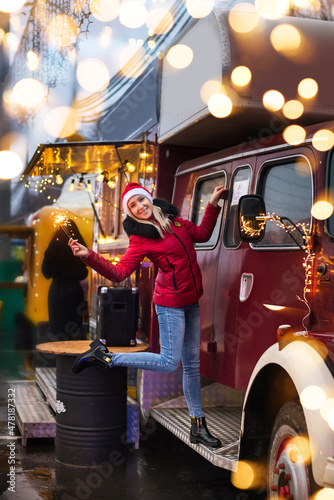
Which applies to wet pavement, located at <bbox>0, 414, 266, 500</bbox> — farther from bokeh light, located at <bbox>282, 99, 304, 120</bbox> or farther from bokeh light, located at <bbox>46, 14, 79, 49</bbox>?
bokeh light, located at <bbox>46, 14, 79, 49</bbox>

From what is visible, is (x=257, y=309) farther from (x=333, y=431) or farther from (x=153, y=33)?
(x=153, y=33)

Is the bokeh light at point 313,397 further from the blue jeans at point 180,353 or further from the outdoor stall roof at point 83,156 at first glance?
the outdoor stall roof at point 83,156

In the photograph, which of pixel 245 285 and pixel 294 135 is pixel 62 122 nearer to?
pixel 245 285

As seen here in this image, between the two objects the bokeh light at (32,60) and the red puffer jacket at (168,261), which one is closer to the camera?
the red puffer jacket at (168,261)

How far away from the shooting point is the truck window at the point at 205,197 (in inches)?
226

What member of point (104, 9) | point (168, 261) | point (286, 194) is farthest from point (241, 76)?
point (104, 9)

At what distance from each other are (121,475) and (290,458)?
2.11 metres

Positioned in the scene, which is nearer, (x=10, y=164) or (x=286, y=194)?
(x=286, y=194)

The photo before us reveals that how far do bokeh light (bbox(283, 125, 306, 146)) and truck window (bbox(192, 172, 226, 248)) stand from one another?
965 mm

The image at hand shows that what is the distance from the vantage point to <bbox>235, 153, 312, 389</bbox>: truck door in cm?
444

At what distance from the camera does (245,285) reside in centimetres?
501

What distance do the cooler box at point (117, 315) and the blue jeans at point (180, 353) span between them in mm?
1064

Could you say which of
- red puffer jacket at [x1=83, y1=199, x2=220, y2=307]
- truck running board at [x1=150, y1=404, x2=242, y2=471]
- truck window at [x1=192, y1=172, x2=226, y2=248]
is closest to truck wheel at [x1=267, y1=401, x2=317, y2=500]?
truck running board at [x1=150, y1=404, x2=242, y2=471]

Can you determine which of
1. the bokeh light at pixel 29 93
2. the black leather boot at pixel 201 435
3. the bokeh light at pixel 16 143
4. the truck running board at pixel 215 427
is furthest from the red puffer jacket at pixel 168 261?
the bokeh light at pixel 16 143
